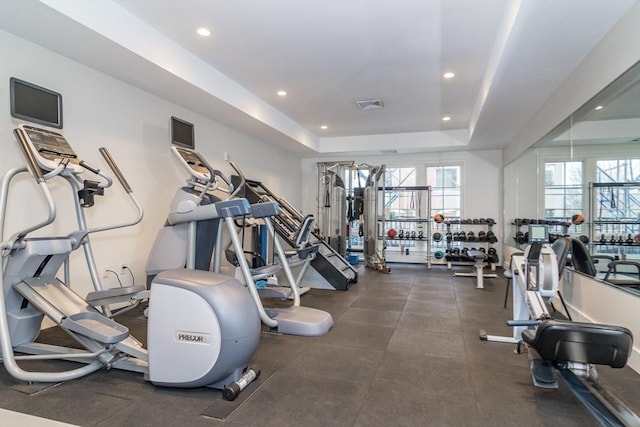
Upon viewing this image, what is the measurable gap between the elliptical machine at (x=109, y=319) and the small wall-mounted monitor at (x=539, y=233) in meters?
4.00

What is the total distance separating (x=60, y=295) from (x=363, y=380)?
7.37 feet

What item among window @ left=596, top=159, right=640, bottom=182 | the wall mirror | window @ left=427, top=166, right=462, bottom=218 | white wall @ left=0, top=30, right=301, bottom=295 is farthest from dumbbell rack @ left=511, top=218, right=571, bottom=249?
white wall @ left=0, top=30, right=301, bottom=295

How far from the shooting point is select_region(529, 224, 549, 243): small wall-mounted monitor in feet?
15.3

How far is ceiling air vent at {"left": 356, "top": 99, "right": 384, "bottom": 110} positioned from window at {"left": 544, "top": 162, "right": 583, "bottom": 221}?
2.48m

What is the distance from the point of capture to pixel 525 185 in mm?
5863

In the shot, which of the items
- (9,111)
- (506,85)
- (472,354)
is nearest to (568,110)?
(506,85)

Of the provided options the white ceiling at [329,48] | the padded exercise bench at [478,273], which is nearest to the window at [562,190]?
the white ceiling at [329,48]

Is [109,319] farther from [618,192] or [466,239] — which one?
[466,239]

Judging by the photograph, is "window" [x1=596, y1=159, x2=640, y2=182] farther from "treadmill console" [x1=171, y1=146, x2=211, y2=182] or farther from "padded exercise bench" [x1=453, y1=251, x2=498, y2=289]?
"treadmill console" [x1=171, y1=146, x2=211, y2=182]

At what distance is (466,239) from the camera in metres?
7.52

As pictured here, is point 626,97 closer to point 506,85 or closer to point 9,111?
point 506,85

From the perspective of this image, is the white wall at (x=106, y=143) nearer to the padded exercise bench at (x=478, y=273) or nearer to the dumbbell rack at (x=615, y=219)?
the padded exercise bench at (x=478, y=273)

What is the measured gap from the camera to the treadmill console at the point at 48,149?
103 inches

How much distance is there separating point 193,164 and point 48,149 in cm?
132
